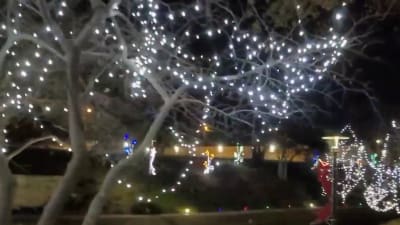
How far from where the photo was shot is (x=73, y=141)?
8.95 meters

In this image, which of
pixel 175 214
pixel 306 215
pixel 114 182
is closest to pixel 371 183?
pixel 306 215

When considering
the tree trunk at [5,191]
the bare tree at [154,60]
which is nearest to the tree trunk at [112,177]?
the bare tree at [154,60]

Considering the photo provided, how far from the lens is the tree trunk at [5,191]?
888 cm

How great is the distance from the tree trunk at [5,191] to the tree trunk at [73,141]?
497 mm

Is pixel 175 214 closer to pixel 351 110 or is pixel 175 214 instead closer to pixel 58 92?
pixel 58 92

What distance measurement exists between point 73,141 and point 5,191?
45.2 inches

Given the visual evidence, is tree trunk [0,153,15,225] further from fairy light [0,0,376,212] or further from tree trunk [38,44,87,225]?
fairy light [0,0,376,212]

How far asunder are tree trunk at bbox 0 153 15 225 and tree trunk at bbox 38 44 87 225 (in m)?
0.50

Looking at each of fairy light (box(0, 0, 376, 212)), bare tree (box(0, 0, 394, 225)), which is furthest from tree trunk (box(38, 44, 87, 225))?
fairy light (box(0, 0, 376, 212))

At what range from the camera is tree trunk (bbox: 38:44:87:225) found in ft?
28.7

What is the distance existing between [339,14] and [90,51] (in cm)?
388

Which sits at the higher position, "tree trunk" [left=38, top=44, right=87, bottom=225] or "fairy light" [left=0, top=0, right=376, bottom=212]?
"fairy light" [left=0, top=0, right=376, bottom=212]

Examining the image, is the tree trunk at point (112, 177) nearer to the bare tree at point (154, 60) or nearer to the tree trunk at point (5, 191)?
the bare tree at point (154, 60)

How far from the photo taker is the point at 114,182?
31.4 feet
